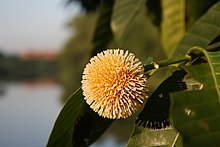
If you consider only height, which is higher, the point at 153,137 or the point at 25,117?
the point at 153,137

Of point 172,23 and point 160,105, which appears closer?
point 160,105

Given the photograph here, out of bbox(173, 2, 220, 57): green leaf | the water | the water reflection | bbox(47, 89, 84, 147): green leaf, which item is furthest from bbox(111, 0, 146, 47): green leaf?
the water reflection

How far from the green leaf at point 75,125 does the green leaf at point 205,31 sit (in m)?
0.18

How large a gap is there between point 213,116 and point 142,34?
13.8m

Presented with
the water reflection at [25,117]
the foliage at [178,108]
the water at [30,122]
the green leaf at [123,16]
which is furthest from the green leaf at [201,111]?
the water reflection at [25,117]

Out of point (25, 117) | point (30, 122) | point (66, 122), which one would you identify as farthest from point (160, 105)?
point (25, 117)

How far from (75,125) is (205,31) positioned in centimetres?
24

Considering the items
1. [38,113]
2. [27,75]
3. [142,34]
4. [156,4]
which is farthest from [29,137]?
[27,75]

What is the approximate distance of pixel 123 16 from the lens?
3.20 feet

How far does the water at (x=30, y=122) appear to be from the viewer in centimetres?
1181

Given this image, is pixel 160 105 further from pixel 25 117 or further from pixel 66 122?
pixel 25 117

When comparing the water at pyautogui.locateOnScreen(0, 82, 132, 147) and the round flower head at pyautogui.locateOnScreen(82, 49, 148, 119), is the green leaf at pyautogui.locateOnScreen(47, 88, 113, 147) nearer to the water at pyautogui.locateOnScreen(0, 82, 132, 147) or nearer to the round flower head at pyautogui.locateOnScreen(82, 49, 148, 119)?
the round flower head at pyautogui.locateOnScreen(82, 49, 148, 119)

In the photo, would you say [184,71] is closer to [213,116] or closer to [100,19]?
[213,116]

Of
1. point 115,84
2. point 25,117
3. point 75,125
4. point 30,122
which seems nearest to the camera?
point 115,84
